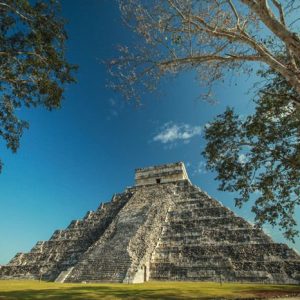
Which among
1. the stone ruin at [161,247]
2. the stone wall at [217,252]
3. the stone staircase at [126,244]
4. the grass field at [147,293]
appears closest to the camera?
the grass field at [147,293]

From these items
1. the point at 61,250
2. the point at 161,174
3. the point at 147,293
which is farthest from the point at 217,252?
the point at 161,174

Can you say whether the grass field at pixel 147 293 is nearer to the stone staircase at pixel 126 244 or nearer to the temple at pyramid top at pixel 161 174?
the stone staircase at pixel 126 244

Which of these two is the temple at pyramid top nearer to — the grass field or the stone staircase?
the stone staircase

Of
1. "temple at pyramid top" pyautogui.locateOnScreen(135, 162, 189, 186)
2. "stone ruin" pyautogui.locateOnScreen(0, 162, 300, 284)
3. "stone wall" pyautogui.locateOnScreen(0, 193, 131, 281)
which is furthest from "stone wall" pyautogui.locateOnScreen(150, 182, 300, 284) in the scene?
"temple at pyramid top" pyautogui.locateOnScreen(135, 162, 189, 186)

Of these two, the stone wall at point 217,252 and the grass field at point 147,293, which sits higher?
the stone wall at point 217,252

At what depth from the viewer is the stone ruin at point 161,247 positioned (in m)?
17.1

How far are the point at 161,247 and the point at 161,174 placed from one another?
35.8 feet

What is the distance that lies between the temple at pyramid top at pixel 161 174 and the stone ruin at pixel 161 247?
4.55 feet

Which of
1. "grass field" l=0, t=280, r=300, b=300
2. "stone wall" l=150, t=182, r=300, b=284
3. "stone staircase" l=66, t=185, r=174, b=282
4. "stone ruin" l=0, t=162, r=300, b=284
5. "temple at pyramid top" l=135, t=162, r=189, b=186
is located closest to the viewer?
"grass field" l=0, t=280, r=300, b=300

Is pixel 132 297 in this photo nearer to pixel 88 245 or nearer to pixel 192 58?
pixel 192 58

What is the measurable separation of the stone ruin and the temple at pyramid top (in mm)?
1387

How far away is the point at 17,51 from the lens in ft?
30.6

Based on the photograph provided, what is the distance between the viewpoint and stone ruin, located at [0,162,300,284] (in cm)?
1714

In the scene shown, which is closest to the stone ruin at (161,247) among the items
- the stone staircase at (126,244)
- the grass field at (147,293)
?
the stone staircase at (126,244)
